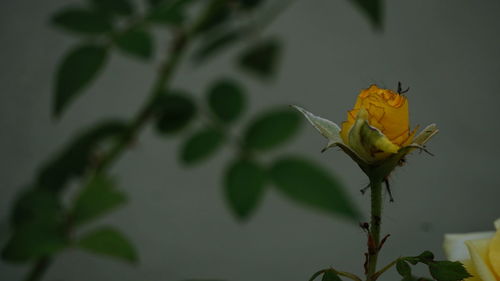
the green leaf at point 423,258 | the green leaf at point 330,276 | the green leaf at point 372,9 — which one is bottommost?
the green leaf at point 330,276

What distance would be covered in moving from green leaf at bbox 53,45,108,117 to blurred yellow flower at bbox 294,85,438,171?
262mm

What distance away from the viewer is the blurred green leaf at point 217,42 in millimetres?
452

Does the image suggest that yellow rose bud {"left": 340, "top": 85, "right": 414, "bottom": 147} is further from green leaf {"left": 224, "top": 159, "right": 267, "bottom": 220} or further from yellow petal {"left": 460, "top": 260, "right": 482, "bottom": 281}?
green leaf {"left": 224, "top": 159, "right": 267, "bottom": 220}

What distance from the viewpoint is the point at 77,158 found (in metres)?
0.47

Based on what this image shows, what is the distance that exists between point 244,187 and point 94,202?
3.8 inches

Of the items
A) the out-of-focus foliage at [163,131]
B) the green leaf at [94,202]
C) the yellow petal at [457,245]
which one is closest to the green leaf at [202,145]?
the out-of-focus foliage at [163,131]

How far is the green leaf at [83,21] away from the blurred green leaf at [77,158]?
0.09 m

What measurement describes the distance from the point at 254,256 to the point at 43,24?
464mm

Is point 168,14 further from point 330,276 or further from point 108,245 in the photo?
point 330,276

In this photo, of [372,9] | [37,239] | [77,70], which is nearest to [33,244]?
[37,239]

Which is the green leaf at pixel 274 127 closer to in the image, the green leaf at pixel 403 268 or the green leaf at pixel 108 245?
the green leaf at pixel 108 245

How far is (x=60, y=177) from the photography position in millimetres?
471

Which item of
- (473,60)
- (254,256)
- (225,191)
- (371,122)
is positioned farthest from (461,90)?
(371,122)

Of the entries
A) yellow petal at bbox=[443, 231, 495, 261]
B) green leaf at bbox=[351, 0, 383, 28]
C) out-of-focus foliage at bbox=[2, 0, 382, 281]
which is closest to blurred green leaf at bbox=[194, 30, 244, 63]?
out-of-focus foliage at bbox=[2, 0, 382, 281]
